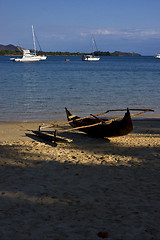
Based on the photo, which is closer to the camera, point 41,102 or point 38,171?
point 38,171

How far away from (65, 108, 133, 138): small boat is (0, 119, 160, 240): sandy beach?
1.06 feet

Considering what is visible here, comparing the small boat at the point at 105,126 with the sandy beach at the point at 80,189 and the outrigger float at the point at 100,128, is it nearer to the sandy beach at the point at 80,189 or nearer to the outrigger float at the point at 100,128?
the outrigger float at the point at 100,128

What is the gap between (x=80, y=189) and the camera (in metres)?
5.40

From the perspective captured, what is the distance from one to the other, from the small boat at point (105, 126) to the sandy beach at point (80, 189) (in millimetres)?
323

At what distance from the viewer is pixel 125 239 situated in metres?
3.76

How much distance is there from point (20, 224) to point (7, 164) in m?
2.83

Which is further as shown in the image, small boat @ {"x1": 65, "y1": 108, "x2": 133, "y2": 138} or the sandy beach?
small boat @ {"x1": 65, "y1": 108, "x2": 133, "y2": 138}

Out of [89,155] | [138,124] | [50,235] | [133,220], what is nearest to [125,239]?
[133,220]

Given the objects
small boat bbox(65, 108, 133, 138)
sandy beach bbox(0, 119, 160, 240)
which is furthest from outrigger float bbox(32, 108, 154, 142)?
sandy beach bbox(0, 119, 160, 240)

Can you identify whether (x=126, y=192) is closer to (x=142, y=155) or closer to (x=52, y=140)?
(x=142, y=155)

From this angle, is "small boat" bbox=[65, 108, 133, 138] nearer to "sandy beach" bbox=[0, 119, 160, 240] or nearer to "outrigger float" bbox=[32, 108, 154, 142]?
"outrigger float" bbox=[32, 108, 154, 142]

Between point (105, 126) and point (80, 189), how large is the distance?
371 centimetres

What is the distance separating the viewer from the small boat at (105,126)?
322 inches

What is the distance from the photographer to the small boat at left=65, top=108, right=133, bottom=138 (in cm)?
817
